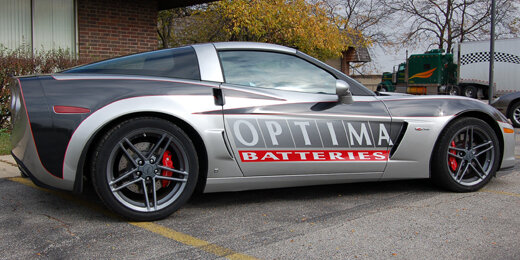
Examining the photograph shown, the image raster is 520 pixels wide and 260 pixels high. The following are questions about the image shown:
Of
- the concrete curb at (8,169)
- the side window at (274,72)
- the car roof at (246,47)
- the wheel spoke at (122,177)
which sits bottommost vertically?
the concrete curb at (8,169)

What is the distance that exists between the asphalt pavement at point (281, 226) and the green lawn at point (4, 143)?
1731 millimetres

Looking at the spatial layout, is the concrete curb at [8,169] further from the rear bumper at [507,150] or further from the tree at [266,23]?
the tree at [266,23]

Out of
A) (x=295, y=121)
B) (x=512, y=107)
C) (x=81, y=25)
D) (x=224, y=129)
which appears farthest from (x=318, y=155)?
(x=512, y=107)

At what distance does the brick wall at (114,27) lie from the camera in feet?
34.7

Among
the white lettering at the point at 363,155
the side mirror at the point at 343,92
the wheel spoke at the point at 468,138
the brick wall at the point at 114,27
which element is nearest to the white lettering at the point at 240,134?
the side mirror at the point at 343,92

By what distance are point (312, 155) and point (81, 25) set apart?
26.6 ft

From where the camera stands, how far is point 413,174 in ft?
14.7

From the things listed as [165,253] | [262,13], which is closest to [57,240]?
[165,253]

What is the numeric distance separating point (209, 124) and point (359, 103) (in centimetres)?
140

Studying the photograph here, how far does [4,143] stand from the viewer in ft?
22.4

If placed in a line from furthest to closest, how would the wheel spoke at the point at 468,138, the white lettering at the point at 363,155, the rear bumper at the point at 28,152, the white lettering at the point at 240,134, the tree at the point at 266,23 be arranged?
the tree at the point at 266,23 < the wheel spoke at the point at 468,138 < the white lettering at the point at 363,155 < the white lettering at the point at 240,134 < the rear bumper at the point at 28,152

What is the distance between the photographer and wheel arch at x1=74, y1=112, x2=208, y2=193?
3432 millimetres

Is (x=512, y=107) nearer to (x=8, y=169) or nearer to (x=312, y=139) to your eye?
(x=312, y=139)

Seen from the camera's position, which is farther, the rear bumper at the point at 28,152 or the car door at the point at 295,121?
the car door at the point at 295,121
